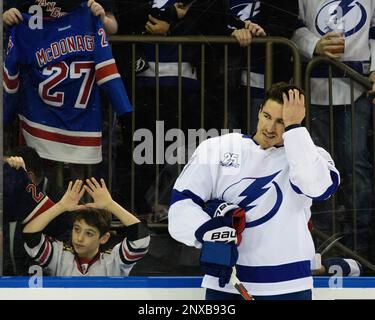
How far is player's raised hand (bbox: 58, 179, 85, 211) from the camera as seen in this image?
3.56 metres

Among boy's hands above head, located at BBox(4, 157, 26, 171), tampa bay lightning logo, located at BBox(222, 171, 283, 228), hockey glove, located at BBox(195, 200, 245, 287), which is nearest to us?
hockey glove, located at BBox(195, 200, 245, 287)

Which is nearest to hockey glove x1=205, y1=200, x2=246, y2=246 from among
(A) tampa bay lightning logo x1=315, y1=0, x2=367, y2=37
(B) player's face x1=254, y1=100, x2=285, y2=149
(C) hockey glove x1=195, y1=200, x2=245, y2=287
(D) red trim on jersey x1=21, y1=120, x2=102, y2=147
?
(C) hockey glove x1=195, y1=200, x2=245, y2=287

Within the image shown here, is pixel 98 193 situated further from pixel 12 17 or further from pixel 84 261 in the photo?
pixel 12 17

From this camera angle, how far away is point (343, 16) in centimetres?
359

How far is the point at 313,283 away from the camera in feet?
11.7

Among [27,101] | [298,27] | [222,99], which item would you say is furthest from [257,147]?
[27,101]

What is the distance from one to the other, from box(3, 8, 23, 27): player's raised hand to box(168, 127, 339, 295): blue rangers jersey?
0.82 metres

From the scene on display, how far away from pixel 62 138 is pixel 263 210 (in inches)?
30.6

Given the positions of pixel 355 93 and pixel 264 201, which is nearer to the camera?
pixel 264 201

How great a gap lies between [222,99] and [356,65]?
1.65 feet

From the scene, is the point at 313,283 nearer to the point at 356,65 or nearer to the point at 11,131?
the point at 356,65

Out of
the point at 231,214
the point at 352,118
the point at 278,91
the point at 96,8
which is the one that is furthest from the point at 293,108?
the point at 96,8

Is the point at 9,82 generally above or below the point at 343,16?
below

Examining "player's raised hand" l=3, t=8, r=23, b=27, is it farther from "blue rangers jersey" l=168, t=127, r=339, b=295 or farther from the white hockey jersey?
the white hockey jersey
